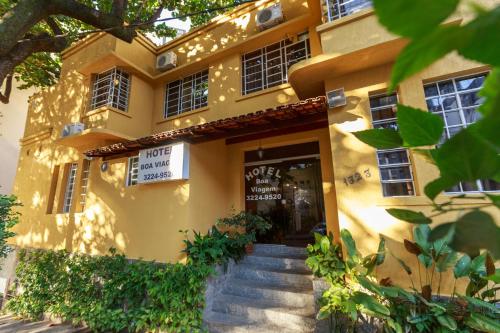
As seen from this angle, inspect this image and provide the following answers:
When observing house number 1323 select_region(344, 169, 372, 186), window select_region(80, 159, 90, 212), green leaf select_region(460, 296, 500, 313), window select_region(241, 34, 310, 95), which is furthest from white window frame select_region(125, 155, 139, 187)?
green leaf select_region(460, 296, 500, 313)

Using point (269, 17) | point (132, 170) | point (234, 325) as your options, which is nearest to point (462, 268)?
point (234, 325)

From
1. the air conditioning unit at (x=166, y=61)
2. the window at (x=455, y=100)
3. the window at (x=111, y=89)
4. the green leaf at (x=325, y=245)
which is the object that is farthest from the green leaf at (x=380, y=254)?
the air conditioning unit at (x=166, y=61)

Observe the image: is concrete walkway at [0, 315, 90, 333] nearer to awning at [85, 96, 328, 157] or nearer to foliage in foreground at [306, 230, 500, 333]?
awning at [85, 96, 328, 157]

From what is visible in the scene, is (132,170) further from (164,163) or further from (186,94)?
(186,94)

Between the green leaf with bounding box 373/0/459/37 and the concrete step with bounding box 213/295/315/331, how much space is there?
16.9 feet

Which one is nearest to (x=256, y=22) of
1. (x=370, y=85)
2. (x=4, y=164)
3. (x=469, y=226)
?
(x=370, y=85)

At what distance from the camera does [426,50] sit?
1.35 ft

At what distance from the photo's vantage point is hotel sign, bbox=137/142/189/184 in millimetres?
6238

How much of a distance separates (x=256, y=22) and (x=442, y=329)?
7.95 meters

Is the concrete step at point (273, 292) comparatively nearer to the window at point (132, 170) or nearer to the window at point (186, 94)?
the window at point (132, 170)

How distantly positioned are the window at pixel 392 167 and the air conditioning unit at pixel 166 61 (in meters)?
7.01

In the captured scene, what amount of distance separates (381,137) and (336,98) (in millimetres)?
4487

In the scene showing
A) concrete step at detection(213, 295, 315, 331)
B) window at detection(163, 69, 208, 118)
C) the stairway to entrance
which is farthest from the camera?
window at detection(163, 69, 208, 118)

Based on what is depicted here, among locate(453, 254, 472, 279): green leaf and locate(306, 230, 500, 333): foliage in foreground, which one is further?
locate(453, 254, 472, 279): green leaf
